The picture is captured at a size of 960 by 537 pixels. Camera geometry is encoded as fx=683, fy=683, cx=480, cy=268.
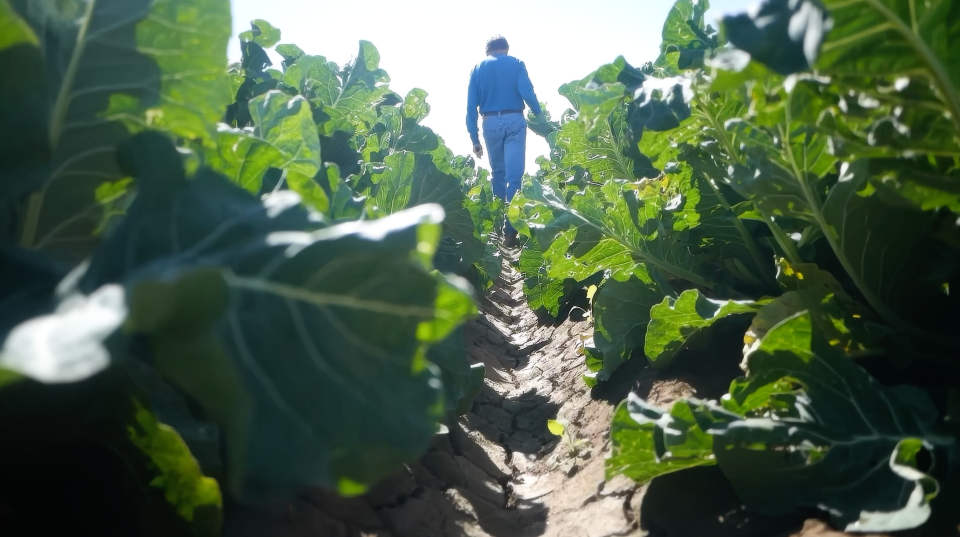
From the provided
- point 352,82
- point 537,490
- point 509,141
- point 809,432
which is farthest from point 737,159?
point 509,141

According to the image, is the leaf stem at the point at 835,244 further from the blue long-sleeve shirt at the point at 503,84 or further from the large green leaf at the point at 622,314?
the blue long-sleeve shirt at the point at 503,84

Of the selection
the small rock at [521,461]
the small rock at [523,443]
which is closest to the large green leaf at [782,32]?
the small rock at [521,461]

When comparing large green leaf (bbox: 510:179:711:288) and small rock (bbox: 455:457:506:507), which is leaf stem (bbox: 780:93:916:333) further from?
small rock (bbox: 455:457:506:507)

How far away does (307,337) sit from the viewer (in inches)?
36.7

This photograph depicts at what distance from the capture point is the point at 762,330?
6.52ft

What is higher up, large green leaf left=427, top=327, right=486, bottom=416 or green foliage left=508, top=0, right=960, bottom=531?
green foliage left=508, top=0, right=960, bottom=531

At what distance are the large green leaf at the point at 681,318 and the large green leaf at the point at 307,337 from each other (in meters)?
1.40

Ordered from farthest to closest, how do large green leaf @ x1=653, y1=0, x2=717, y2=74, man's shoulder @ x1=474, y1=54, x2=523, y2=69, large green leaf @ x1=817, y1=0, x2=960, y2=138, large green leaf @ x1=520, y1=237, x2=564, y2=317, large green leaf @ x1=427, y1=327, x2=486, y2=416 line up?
1. man's shoulder @ x1=474, y1=54, x2=523, y2=69
2. large green leaf @ x1=520, y1=237, x2=564, y2=317
3. large green leaf @ x1=653, y1=0, x2=717, y2=74
4. large green leaf @ x1=427, y1=327, x2=486, y2=416
5. large green leaf @ x1=817, y1=0, x2=960, y2=138

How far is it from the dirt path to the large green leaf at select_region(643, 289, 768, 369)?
0.14 meters

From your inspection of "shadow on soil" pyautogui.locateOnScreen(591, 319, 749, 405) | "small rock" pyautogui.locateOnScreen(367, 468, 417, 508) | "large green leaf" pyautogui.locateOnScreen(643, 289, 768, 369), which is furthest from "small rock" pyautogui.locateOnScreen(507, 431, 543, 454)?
"small rock" pyautogui.locateOnScreen(367, 468, 417, 508)

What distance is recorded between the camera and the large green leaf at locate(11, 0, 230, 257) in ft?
4.44

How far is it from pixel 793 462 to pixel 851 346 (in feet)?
1.71

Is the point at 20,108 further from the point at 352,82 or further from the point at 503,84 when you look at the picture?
the point at 503,84

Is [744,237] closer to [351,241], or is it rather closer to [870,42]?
[870,42]
